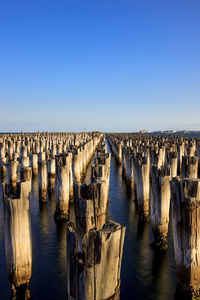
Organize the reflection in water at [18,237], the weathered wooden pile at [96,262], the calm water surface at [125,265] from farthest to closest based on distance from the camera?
the calm water surface at [125,265]
the reflection in water at [18,237]
the weathered wooden pile at [96,262]

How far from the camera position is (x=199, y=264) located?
4.05 metres

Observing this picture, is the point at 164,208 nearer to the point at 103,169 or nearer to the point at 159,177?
the point at 159,177

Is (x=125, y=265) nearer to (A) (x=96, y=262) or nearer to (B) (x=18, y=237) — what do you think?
(B) (x=18, y=237)

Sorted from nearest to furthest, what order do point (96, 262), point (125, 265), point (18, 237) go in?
1. point (96, 262)
2. point (18, 237)
3. point (125, 265)

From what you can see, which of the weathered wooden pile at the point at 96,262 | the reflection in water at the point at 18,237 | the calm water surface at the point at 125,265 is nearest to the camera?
the weathered wooden pile at the point at 96,262

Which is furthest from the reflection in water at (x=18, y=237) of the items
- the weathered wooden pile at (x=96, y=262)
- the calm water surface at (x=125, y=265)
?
the weathered wooden pile at (x=96, y=262)

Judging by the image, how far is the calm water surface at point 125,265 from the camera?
5113 mm

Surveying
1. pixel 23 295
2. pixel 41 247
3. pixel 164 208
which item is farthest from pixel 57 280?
pixel 164 208

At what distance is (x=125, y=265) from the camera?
237 inches

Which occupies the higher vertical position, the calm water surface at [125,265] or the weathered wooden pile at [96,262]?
the weathered wooden pile at [96,262]

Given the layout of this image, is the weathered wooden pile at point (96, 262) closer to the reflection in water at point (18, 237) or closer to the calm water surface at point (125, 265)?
the reflection in water at point (18, 237)

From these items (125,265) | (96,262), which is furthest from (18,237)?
(125,265)

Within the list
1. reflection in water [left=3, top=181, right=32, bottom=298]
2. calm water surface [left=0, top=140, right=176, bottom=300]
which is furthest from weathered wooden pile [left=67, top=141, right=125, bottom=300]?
calm water surface [left=0, top=140, right=176, bottom=300]

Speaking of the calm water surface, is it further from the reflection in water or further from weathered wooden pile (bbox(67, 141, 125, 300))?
weathered wooden pile (bbox(67, 141, 125, 300))
